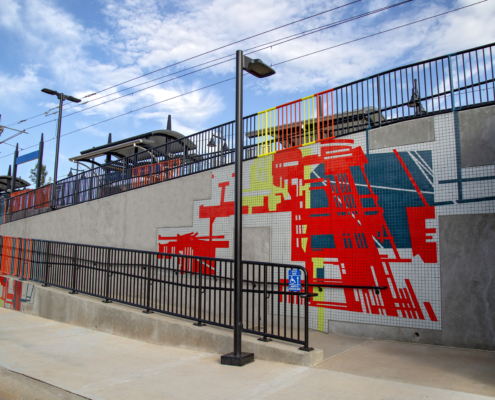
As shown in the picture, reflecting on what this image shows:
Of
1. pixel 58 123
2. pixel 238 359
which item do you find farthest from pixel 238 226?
pixel 58 123

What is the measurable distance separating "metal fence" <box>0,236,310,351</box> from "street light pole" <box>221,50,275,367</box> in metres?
1.18

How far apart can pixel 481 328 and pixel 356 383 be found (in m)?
2.85

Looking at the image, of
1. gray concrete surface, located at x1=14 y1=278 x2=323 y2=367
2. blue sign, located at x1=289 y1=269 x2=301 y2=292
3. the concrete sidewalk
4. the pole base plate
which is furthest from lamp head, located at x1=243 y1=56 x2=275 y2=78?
the concrete sidewalk

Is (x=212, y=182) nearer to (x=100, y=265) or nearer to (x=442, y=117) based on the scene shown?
(x=100, y=265)

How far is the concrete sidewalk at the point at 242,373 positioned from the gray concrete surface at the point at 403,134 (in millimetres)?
3530

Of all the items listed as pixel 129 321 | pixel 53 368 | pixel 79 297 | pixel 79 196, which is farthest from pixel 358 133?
pixel 79 196

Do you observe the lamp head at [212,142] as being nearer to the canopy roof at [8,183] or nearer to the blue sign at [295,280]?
the blue sign at [295,280]

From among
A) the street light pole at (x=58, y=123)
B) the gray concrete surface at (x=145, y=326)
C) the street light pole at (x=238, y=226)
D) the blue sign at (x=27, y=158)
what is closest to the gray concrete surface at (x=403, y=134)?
the street light pole at (x=238, y=226)

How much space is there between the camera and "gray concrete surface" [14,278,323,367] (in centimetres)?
561

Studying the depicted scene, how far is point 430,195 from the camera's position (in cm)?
680

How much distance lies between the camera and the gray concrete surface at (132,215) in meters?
10.6

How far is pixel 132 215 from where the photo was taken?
12.2 metres

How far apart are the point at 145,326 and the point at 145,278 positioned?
3.12 ft

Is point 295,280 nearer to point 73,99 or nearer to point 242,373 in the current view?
point 242,373
